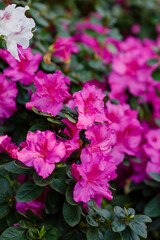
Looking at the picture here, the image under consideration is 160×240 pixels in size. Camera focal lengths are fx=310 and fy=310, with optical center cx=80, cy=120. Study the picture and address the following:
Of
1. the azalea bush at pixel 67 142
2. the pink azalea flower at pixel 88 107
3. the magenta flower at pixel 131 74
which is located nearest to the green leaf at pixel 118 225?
the azalea bush at pixel 67 142

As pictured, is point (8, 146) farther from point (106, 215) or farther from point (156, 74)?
point (156, 74)

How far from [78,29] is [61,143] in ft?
5.08

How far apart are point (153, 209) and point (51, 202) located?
0.59m

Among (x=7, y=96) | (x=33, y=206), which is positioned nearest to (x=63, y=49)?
(x=7, y=96)

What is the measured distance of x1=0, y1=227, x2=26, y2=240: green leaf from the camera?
3.24 ft

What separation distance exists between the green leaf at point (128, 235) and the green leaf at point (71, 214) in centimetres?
18

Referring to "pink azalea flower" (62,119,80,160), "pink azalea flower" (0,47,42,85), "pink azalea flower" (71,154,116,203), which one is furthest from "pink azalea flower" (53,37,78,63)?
"pink azalea flower" (71,154,116,203)

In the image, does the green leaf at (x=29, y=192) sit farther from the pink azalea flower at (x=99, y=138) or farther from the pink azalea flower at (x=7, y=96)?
the pink azalea flower at (x=7, y=96)

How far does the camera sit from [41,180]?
0.98 meters

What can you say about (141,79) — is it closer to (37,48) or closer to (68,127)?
(37,48)

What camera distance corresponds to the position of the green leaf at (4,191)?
1.13m

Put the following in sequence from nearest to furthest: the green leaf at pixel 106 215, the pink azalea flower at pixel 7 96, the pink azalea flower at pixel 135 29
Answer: the green leaf at pixel 106 215 < the pink azalea flower at pixel 7 96 < the pink azalea flower at pixel 135 29

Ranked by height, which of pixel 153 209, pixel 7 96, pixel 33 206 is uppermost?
pixel 7 96

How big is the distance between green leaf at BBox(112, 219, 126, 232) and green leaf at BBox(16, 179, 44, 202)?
0.87 ft
